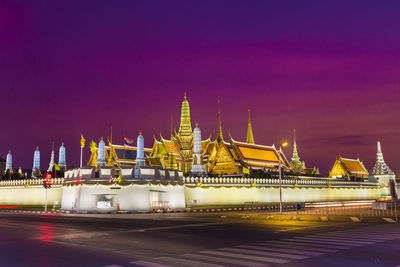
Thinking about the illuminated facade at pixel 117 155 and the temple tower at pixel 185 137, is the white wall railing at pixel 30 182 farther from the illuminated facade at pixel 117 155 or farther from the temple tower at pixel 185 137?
the temple tower at pixel 185 137

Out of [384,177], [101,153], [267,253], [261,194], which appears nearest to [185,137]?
[101,153]

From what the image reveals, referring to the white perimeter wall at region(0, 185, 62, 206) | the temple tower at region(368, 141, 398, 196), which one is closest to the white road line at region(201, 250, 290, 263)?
the white perimeter wall at region(0, 185, 62, 206)

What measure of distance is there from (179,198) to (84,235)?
2684cm

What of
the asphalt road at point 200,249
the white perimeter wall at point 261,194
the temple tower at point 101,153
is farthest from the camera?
the temple tower at point 101,153

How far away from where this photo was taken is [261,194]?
5644 cm

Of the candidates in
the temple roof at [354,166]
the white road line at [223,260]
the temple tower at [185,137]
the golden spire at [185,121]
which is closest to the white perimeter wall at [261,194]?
the temple roof at [354,166]

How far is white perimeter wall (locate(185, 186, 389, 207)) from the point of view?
159 ft

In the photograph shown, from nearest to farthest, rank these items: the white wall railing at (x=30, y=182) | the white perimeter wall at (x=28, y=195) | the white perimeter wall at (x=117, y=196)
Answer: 1. the white perimeter wall at (x=117, y=196)
2. the white wall railing at (x=30, y=182)
3. the white perimeter wall at (x=28, y=195)

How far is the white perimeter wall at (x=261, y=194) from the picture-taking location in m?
48.4

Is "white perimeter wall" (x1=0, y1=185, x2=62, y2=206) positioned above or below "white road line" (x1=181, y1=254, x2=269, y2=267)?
above

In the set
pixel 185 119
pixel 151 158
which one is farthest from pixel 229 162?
pixel 151 158

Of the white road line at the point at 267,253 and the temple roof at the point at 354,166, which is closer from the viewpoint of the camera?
the white road line at the point at 267,253

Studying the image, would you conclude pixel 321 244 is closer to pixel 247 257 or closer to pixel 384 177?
pixel 247 257

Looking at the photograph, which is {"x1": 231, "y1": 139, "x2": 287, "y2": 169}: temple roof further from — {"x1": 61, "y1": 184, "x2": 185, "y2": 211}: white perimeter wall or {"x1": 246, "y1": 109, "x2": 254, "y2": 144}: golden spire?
{"x1": 61, "y1": 184, "x2": 185, "y2": 211}: white perimeter wall
